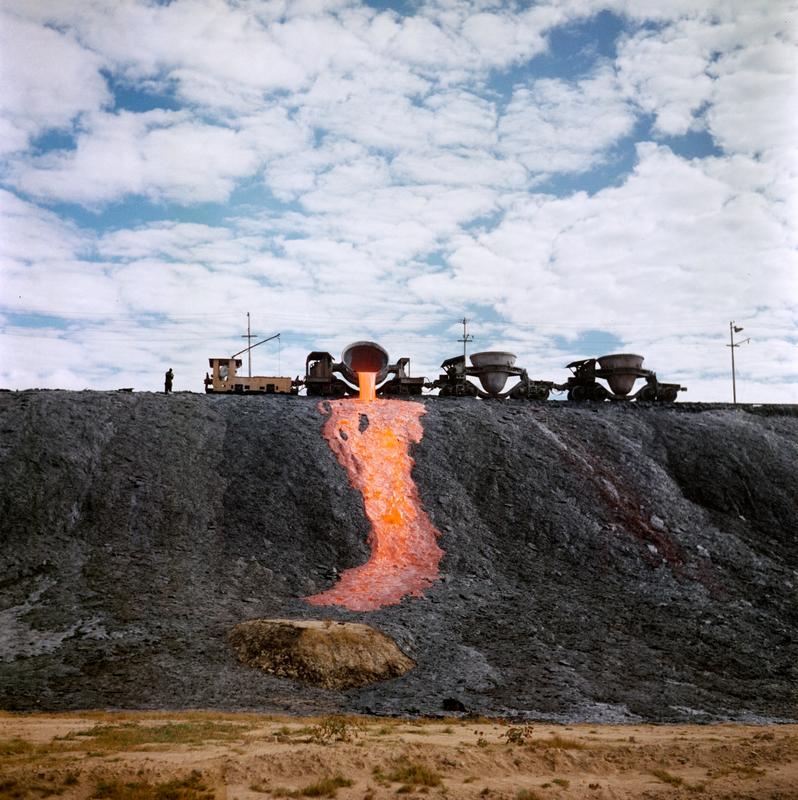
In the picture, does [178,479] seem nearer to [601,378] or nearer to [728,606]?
[728,606]

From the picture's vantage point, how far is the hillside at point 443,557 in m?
20.7

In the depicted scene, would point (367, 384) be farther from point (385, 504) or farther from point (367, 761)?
point (367, 761)

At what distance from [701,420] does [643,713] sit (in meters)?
25.5

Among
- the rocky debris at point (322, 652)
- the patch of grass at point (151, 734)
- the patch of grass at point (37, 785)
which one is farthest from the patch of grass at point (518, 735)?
the patch of grass at point (37, 785)

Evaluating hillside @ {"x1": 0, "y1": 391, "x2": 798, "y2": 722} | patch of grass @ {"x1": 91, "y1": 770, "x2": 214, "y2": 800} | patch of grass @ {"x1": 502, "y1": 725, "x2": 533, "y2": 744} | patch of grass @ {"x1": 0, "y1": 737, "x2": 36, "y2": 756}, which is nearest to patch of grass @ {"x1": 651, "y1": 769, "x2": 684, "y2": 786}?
patch of grass @ {"x1": 502, "y1": 725, "x2": 533, "y2": 744}

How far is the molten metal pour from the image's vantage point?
87.5 feet

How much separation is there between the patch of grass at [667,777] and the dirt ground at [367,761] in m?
0.04

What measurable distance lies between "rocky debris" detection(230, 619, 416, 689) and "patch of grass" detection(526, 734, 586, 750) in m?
6.50

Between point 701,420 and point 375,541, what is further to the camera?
point 701,420

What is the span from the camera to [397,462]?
3416 centimetres

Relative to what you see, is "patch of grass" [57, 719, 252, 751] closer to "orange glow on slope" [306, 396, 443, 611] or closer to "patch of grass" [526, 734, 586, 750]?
"patch of grass" [526, 734, 586, 750]

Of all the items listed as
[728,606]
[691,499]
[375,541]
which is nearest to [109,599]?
[375,541]

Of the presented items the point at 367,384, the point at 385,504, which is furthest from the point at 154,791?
the point at 367,384

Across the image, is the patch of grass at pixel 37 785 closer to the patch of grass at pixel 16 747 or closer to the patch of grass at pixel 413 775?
the patch of grass at pixel 16 747
